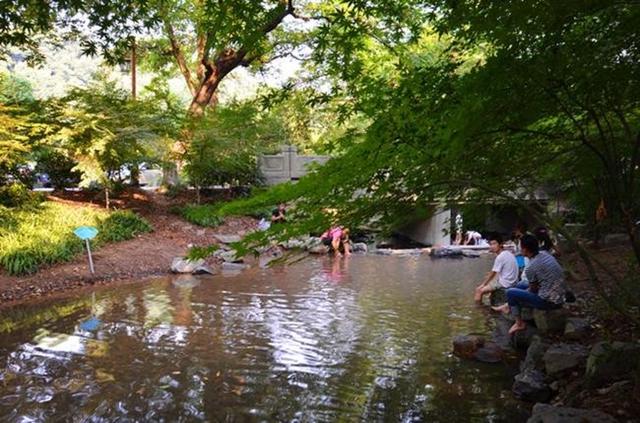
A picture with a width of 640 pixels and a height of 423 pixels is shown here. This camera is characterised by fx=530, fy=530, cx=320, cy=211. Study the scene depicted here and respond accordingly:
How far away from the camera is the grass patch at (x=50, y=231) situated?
1130 centimetres

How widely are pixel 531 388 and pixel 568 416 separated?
140 centimetres

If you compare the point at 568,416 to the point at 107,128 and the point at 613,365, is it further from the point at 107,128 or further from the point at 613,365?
the point at 107,128

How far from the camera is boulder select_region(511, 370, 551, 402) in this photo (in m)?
5.45

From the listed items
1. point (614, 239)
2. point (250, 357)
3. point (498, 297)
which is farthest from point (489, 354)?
point (614, 239)

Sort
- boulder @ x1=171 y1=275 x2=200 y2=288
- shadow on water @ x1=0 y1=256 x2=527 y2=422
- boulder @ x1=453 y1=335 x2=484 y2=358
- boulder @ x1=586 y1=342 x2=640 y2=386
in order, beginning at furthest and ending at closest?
boulder @ x1=171 y1=275 x2=200 y2=288
boulder @ x1=453 y1=335 x2=484 y2=358
shadow on water @ x1=0 y1=256 x2=527 y2=422
boulder @ x1=586 y1=342 x2=640 y2=386

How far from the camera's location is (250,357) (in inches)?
276

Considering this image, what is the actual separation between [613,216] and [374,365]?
411 centimetres

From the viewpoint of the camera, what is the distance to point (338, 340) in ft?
25.4

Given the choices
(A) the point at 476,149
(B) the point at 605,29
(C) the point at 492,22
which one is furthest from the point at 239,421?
(B) the point at 605,29

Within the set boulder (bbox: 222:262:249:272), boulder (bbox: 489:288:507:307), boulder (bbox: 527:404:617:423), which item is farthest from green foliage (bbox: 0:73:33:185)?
boulder (bbox: 527:404:617:423)

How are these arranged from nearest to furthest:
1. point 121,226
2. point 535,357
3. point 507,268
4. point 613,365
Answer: point 613,365, point 535,357, point 507,268, point 121,226

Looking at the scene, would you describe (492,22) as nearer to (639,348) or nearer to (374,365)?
(639,348)

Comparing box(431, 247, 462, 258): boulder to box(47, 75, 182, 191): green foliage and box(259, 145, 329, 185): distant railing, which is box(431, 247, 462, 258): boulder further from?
box(47, 75, 182, 191): green foliage

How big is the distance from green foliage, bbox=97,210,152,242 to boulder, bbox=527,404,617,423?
39.9ft
